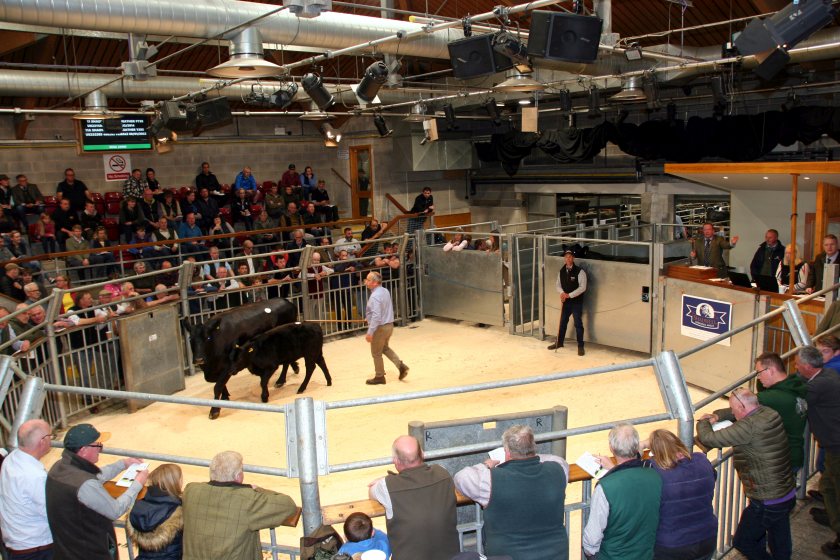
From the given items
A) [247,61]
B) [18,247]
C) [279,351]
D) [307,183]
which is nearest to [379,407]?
[279,351]

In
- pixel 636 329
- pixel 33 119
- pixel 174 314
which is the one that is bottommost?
pixel 636 329

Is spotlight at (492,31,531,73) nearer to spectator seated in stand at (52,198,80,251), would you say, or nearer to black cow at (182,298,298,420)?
black cow at (182,298,298,420)

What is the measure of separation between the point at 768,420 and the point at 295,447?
2635 millimetres

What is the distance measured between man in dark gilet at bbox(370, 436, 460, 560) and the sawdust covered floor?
2217 mm

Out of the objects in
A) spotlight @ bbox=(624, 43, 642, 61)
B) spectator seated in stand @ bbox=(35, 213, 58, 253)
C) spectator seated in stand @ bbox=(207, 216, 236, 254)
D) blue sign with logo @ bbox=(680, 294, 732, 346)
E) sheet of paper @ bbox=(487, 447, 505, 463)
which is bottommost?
blue sign with logo @ bbox=(680, 294, 732, 346)

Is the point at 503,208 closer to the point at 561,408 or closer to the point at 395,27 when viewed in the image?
the point at 395,27

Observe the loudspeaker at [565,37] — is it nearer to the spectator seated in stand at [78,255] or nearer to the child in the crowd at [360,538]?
the child in the crowd at [360,538]

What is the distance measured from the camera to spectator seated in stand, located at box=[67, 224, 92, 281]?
41.9 ft

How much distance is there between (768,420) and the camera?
162 inches

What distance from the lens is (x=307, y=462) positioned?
3.75 meters

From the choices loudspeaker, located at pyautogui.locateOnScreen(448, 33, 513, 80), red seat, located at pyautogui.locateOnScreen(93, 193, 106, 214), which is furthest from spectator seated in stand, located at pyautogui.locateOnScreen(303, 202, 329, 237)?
loudspeaker, located at pyautogui.locateOnScreen(448, 33, 513, 80)

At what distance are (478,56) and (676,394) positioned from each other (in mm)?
5052

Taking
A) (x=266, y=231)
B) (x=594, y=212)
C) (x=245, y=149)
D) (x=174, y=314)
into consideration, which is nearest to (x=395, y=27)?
(x=174, y=314)

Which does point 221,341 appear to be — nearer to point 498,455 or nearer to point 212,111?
point 212,111
